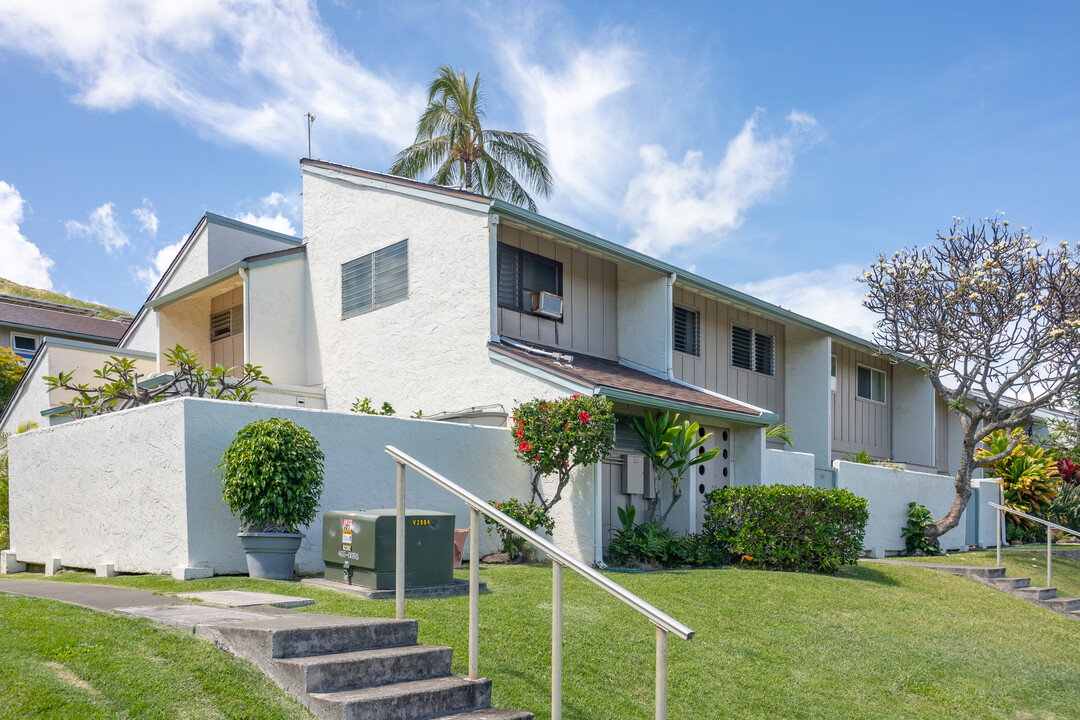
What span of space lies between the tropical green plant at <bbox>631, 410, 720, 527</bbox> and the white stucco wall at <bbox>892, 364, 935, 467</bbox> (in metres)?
12.7

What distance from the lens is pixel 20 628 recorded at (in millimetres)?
5406

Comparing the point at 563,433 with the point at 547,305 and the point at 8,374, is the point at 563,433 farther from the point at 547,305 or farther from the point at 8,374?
the point at 8,374

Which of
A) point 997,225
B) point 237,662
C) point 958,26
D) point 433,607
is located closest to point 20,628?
point 237,662

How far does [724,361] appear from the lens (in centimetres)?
1844

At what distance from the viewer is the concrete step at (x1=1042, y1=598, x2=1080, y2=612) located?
13.4 meters

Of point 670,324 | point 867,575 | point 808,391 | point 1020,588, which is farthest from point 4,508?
point 1020,588

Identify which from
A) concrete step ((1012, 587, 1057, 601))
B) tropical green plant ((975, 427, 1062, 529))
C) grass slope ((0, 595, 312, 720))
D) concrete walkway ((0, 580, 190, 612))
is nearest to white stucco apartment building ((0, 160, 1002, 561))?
concrete step ((1012, 587, 1057, 601))

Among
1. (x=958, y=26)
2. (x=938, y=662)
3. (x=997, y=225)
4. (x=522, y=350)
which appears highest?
(x=958, y=26)

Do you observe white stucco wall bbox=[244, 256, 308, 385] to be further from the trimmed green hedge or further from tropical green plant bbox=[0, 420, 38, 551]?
the trimmed green hedge

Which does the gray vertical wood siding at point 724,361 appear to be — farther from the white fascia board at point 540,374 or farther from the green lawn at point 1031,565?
the white fascia board at point 540,374

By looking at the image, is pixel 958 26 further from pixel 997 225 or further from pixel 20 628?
pixel 20 628

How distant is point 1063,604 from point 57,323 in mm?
30604

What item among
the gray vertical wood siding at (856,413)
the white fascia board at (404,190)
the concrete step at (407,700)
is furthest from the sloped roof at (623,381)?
the gray vertical wood siding at (856,413)

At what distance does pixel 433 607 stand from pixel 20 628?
307 centimetres
